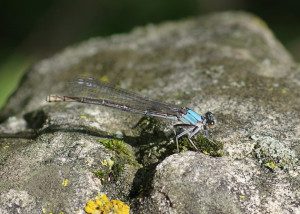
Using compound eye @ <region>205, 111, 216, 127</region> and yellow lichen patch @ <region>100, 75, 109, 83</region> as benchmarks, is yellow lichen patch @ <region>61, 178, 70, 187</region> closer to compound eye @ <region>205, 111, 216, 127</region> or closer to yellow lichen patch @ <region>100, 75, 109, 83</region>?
compound eye @ <region>205, 111, 216, 127</region>

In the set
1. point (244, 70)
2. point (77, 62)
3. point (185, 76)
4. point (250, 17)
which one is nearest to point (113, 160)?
point (185, 76)

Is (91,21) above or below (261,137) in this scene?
below

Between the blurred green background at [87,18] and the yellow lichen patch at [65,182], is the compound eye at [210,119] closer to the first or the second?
the yellow lichen patch at [65,182]

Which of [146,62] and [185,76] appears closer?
[185,76]

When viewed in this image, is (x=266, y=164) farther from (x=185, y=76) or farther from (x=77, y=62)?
(x=77, y=62)

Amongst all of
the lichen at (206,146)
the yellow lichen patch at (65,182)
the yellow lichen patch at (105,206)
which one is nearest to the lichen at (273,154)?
the lichen at (206,146)

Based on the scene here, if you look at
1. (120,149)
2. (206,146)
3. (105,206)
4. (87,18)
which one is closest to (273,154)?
(206,146)
